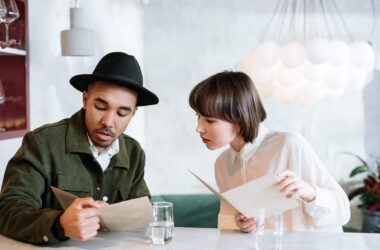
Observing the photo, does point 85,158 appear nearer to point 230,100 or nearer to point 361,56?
point 230,100

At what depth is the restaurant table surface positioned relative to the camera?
1539mm

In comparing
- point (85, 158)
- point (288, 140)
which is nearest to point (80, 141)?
point (85, 158)

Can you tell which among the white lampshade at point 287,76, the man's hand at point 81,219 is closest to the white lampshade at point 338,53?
the white lampshade at point 287,76

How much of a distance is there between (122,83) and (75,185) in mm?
369

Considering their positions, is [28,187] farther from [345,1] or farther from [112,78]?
[345,1]

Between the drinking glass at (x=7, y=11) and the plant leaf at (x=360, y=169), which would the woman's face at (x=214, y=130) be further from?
the plant leaf at (x=360, y=169)

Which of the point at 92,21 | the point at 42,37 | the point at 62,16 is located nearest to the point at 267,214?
the point at 42,37

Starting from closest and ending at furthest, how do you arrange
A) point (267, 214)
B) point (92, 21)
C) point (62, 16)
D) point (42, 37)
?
point (267, 214), point (42, 37), point (62, 16), point (92, 21)

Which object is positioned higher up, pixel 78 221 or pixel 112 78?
pixel 112 78

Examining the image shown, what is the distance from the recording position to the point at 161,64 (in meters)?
4.68

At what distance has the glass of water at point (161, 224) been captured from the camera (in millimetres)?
1554

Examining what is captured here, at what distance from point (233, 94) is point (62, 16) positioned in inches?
67.9

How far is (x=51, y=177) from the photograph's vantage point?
5.86ft

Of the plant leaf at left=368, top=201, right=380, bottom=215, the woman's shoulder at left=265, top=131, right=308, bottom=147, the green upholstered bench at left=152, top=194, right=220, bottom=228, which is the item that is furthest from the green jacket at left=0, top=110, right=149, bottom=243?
the plant leaf at left=368, top=201, right=380, bottom=215
